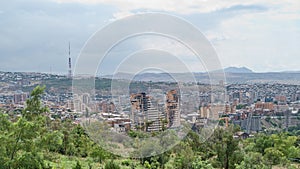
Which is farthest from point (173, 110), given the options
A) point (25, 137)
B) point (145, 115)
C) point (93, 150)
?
point (93, 150)

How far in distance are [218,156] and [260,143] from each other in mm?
2128

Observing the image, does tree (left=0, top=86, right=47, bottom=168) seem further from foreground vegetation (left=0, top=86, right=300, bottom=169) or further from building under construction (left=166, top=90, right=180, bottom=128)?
building under construction (left=166, top=90, right=180, bottom=128)

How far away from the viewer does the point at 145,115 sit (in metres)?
4.79

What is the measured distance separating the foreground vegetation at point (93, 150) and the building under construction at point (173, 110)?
5.30ft

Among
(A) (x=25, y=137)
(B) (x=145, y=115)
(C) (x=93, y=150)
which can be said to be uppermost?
(B) (x=145, y=115)

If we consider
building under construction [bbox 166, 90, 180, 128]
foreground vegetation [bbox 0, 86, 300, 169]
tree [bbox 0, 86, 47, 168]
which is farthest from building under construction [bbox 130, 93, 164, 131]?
tree [bbox 0, 86, 47, 168]

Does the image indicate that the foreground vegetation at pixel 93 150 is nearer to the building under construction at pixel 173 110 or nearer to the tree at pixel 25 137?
the tree at pixel 25 137

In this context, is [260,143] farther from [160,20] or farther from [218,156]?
[160,20]

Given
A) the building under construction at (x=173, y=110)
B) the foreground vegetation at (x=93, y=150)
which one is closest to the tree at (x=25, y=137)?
the foreground vegetation at (x=93, y=150)

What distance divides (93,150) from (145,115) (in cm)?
376

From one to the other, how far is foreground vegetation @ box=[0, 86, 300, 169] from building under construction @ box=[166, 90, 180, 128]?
1.61m

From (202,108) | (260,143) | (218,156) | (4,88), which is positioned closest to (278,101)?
(260,143)

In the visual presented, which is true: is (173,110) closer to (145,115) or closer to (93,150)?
(145,115)

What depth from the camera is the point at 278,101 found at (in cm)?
1770
